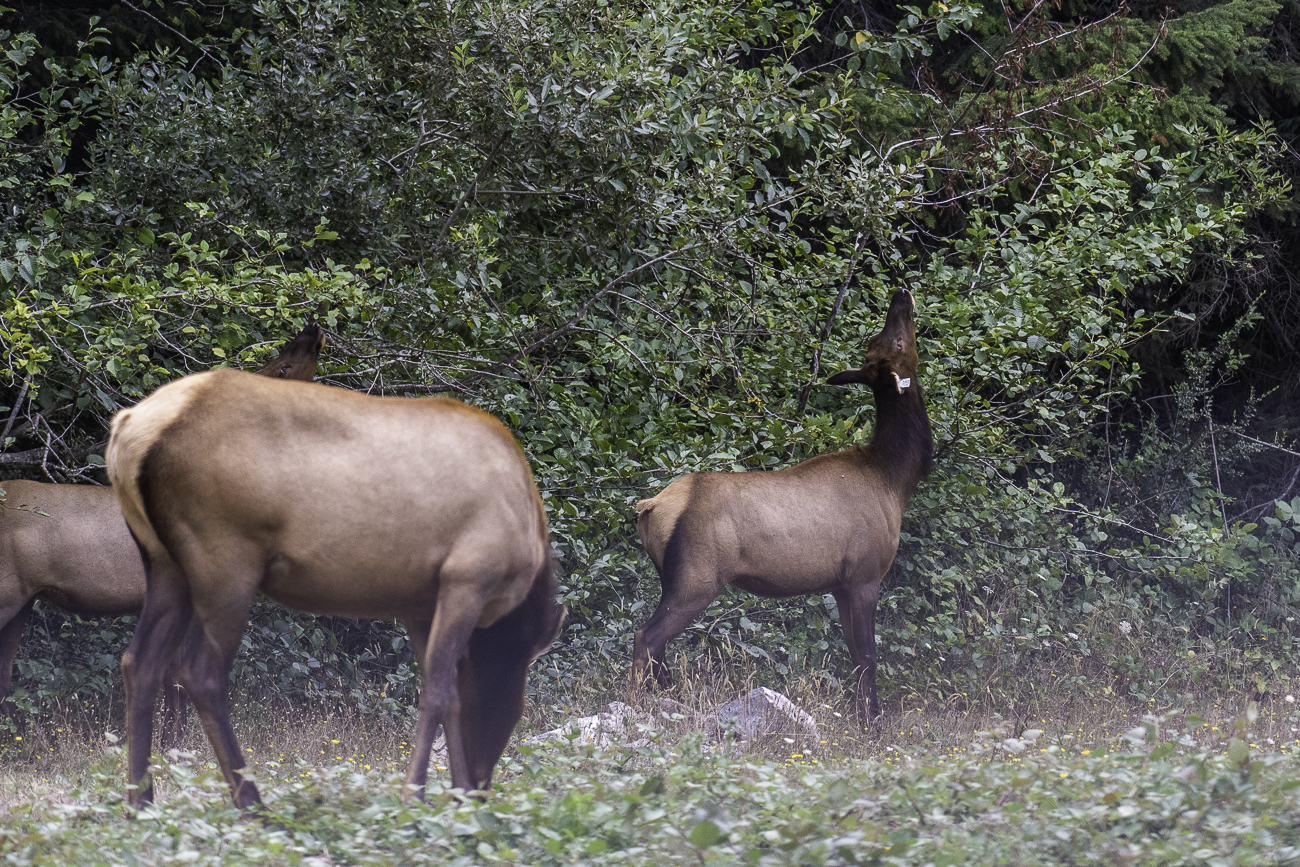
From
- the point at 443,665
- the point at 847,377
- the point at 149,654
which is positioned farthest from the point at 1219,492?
the point at 149,654

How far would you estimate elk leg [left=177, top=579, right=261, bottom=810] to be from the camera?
13.1 feet

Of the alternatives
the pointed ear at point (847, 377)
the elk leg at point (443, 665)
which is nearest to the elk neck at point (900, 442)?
the pointed ear at point (847, 377)

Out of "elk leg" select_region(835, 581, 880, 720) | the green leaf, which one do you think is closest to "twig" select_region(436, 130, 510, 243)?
"elk leg" select_region(835, 581, 880, 720)

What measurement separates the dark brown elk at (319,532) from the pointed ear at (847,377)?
343 cm

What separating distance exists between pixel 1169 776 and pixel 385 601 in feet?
8.89

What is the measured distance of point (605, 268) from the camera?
807cm

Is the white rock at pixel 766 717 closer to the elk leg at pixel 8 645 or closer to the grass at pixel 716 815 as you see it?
the grass at pixel 716 815

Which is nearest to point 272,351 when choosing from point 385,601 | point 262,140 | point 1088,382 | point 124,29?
point 262,140

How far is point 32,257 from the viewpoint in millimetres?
6207

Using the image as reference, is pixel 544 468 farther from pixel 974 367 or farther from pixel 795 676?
pixel 974 367

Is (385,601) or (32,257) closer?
(385,601)

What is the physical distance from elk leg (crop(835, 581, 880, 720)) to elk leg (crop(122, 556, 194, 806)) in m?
4.14

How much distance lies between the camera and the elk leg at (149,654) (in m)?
4.05

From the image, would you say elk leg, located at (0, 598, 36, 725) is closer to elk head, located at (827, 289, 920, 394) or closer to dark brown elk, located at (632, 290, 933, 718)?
dark brown elk, located at (632, 290, 933, 718)
